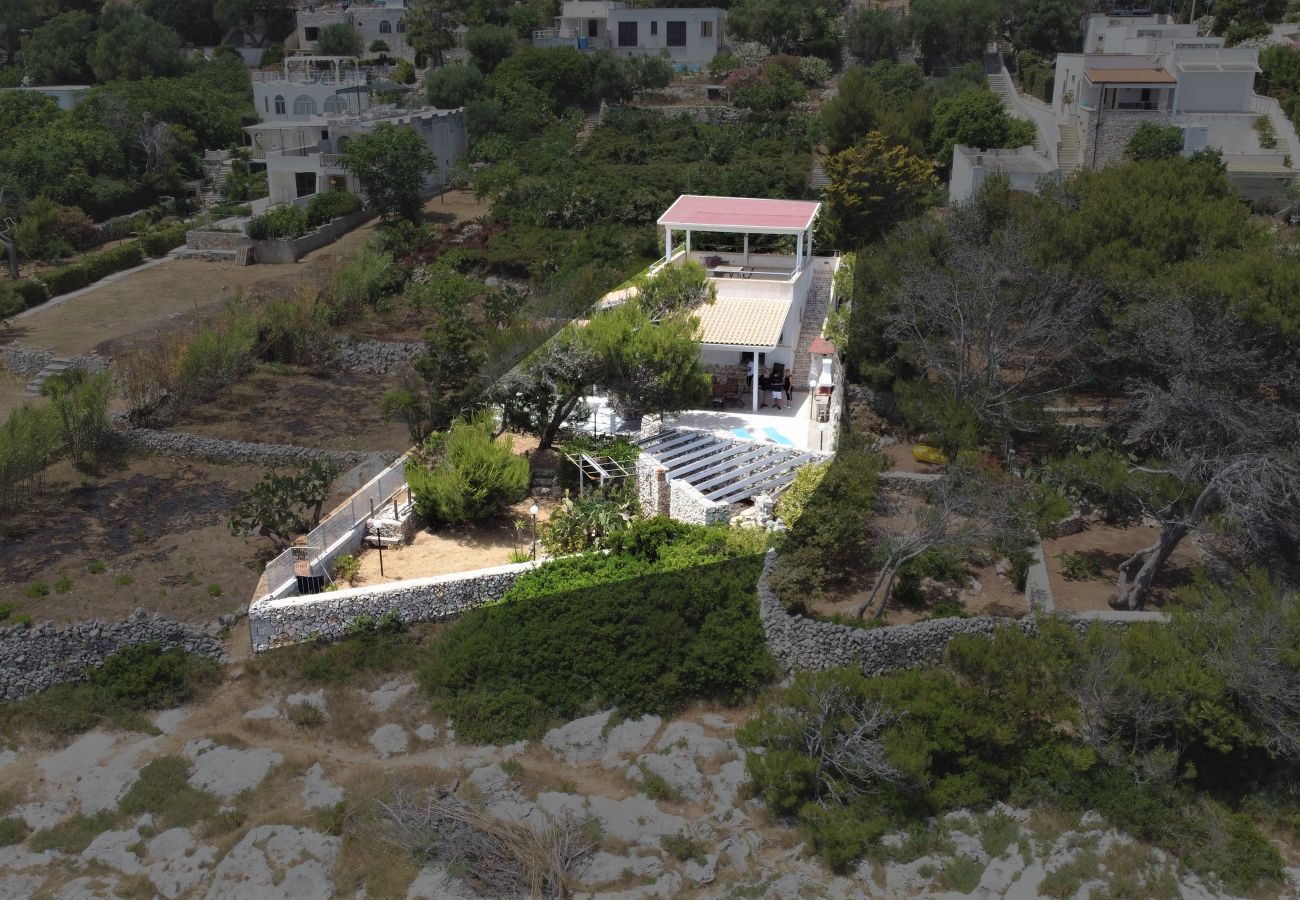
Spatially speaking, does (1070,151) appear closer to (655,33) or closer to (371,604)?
(655,33)

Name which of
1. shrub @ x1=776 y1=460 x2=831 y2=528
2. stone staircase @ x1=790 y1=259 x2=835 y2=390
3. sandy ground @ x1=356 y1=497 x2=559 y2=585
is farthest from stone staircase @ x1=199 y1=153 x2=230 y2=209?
shrub @ x1=776 y1=460 x2=831 y2=528

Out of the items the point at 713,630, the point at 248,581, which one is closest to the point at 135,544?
the point at 248,581

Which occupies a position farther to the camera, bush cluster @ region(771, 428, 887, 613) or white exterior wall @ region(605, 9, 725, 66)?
white exterior wall @ region(605, 9, 725, 66)

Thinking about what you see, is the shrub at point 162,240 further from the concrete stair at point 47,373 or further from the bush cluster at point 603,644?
the bush cluster at point 603,644

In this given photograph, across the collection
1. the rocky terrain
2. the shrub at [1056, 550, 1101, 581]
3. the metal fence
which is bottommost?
the rocky terrain

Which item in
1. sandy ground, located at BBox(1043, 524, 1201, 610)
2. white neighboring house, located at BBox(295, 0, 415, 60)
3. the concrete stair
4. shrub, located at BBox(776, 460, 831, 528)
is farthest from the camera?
white neighboring house, located at BBox(295, 0, 415, 60)

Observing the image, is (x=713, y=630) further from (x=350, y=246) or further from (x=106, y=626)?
(x=350, y=246)

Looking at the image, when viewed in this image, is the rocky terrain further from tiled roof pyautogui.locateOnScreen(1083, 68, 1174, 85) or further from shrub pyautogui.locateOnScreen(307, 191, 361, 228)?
tiled roof pyautogui.locateOnScreen(1083, 68, 1174, 85)

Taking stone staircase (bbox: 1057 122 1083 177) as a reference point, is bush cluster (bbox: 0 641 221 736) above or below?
below
